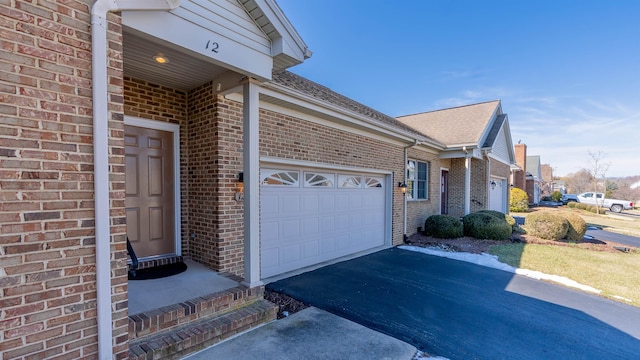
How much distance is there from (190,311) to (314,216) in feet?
11.7

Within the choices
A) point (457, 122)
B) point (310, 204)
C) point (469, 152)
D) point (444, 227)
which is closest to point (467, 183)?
point (469, 152)

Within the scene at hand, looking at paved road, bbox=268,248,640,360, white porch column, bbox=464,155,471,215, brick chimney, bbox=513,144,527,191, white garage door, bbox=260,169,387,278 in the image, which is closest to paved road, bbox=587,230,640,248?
white porch column, bbox=464,155,471,215

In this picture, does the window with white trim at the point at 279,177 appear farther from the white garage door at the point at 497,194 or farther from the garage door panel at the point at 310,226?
the white garage door at the point at 497,194

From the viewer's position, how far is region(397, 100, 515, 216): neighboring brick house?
454 inches

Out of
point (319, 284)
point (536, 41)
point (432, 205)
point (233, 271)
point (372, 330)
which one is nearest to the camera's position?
point (372, 330)

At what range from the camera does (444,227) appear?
979 cm

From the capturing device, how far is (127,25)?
8.02 feet

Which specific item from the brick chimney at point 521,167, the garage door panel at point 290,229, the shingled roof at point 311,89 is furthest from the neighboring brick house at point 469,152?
the brick chimney at point 521,167

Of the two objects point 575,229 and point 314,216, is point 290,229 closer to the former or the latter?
point 314,216

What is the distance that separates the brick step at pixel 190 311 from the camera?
275cm

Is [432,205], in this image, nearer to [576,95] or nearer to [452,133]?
[452,133]

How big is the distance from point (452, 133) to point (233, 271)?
36.8 ft

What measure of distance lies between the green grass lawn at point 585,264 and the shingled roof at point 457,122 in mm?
4410

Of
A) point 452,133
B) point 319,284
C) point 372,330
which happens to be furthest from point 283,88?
point 452,133
